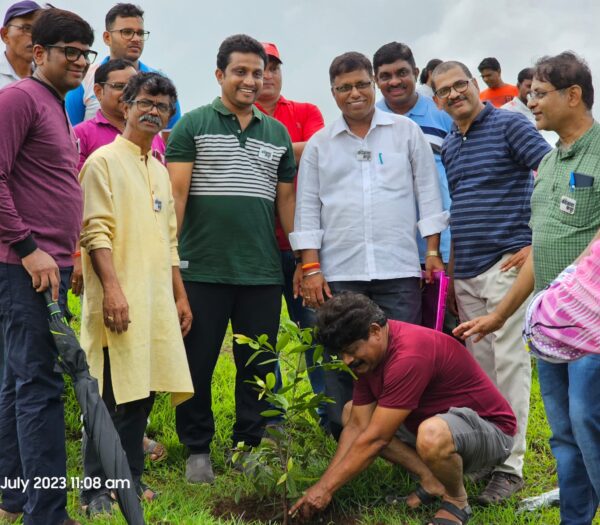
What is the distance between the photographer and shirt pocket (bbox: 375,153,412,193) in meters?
4.60

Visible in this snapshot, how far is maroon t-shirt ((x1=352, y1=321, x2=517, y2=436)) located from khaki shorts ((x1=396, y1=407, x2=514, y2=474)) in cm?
9

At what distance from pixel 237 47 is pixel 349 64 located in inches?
25.8

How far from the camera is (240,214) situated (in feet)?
15.0

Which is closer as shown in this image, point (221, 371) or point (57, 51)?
point (57, 51)

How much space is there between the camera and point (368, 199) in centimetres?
458

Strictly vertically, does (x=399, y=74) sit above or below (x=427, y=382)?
above

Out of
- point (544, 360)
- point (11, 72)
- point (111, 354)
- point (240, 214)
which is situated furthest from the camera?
point (11, 72)

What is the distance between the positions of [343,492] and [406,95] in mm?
2496

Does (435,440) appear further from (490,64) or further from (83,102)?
(490,64)

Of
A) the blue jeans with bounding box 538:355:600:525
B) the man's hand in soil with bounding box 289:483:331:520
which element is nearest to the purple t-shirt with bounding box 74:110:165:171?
the man's hand in soil with bounding box 289:483:331:520

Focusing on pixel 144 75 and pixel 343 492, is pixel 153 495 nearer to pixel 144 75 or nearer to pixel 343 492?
pixel 343 492

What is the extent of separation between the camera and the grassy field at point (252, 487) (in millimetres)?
4160

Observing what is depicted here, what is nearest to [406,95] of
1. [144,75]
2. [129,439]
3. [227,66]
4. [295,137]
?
[295,137]

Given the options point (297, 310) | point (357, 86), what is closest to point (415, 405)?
point (297, 310)
